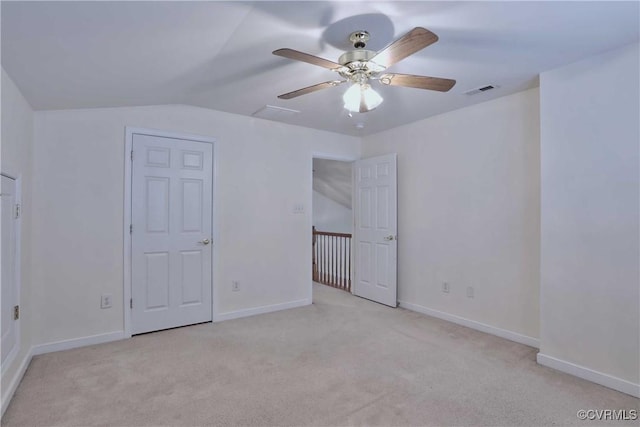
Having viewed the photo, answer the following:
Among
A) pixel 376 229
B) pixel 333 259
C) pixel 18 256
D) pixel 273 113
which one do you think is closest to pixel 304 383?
pixel 18 256

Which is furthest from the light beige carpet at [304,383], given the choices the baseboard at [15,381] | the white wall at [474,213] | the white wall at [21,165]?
the white wall at [474,213]

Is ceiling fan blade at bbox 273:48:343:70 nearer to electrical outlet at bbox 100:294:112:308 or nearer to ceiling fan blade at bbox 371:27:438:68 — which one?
ceiling fan blade at bbox 371:27:438:68

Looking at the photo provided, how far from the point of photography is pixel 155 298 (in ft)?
11.2

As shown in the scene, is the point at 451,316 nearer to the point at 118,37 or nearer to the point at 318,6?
the point at 318,6

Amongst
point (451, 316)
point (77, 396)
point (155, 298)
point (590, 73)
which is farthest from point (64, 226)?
point (590, 73)

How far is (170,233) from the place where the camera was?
138 inches

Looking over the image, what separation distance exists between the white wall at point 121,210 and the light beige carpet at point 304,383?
0.48 meters

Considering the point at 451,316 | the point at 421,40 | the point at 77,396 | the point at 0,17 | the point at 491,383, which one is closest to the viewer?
the point at 0,17

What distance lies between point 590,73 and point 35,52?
11.7ft

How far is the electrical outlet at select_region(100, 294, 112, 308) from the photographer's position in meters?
3.12

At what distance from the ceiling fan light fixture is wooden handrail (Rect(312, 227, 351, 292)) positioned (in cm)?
334

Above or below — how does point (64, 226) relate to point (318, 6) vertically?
below

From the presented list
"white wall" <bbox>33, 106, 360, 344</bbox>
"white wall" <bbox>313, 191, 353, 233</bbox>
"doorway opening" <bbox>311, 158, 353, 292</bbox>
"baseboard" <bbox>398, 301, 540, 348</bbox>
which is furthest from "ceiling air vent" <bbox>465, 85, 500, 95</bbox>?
"white wall" <bbox>313, 191, 353, 233</bbox>

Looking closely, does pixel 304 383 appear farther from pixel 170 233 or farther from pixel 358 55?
pixel 358 55
